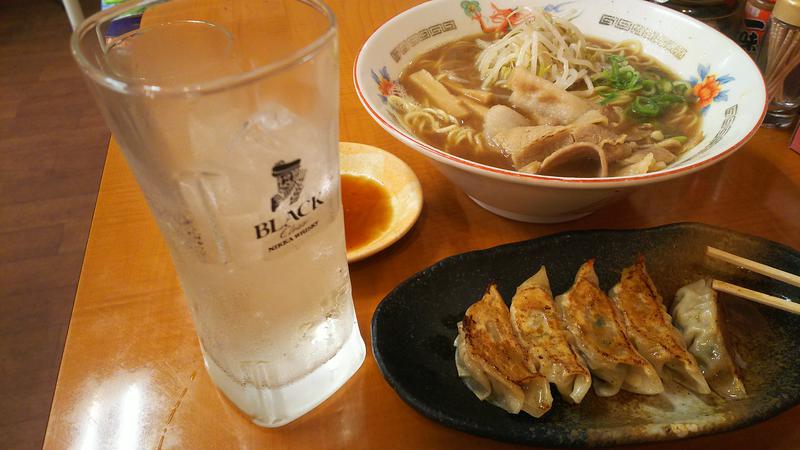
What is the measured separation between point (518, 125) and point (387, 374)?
0.79 meters

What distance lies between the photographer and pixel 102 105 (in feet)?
1.96

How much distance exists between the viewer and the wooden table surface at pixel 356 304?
917mm

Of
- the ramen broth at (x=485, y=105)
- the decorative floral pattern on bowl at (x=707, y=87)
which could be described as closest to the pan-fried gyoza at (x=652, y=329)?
the ramen broth at (x=485, y=105)

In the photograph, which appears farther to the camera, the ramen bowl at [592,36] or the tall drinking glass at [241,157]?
the ramen bowl at [592,36]

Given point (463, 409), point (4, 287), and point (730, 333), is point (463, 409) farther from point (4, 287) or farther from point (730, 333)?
point (4, 287)

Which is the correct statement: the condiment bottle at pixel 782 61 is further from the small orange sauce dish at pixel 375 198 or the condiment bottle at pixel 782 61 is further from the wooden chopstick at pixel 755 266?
the small orange sauce dish at pixel 375 198

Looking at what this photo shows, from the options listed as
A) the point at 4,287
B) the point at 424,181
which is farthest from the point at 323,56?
the point at 4,287

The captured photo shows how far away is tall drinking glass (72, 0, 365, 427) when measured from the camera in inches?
22.9

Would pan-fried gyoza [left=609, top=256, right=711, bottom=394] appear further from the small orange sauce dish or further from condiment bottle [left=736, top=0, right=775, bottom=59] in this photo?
condiment bottle [left=736, top=0, right=775, bottom=59]

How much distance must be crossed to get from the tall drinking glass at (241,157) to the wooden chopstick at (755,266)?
727mm

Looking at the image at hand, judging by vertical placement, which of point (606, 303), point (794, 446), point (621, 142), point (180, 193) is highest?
point (180, 193)

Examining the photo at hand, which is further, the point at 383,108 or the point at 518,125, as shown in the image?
the point at 518,125

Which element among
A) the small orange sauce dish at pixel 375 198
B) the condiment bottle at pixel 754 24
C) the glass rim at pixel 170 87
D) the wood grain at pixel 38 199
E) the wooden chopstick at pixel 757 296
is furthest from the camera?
the wood grain at pixel 38 199

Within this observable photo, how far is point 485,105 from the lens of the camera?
5.19ft
